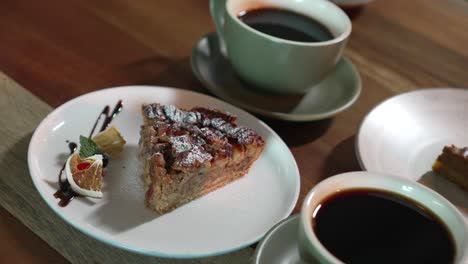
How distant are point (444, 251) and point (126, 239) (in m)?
0.49

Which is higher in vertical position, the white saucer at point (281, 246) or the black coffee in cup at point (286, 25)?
the black coffee in cup at point (286, 25)

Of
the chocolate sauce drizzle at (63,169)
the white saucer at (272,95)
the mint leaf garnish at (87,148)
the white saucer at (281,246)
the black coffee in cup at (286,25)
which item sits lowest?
the white saucer at (272,95)

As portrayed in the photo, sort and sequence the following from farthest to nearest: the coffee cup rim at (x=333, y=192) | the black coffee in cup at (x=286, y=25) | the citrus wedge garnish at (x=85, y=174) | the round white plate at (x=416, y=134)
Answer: the black coffee in cup at (x=286, y=25) < the round white plate at (x=416, y=134) < the citrus wedge garnish at (x=85, y=174) < the coffee cup rim at (x=333, y=192)

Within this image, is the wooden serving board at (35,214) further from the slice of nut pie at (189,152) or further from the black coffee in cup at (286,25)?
the black coffee in cup at (286,25)

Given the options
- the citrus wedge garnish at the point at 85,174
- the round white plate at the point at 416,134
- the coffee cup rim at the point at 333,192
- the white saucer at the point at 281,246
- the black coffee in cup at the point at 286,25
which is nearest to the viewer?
the coffee cup rim at the point at 333,192

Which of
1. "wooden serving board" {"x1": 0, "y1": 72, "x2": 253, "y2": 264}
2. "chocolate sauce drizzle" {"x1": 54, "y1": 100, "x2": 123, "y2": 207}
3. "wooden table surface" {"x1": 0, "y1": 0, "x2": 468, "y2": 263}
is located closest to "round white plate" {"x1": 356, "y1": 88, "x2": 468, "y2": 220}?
"wooden table surface" {"x1": 0, "y1": 0, "x2": 468, "y2": 263}

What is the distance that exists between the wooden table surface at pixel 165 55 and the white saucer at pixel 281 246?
23 cm

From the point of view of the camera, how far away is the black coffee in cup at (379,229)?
0.82 m

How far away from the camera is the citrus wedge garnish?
1.01 metres

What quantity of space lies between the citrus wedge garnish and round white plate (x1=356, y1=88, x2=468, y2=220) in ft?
1.70

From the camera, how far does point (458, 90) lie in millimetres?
1437

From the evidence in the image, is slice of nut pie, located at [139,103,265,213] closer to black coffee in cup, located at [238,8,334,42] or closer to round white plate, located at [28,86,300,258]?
round white plate, located at [28,86,300,258]

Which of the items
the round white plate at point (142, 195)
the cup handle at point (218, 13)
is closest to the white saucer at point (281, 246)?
the round white plate at point (142, 195)

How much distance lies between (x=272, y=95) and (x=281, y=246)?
0.55m
